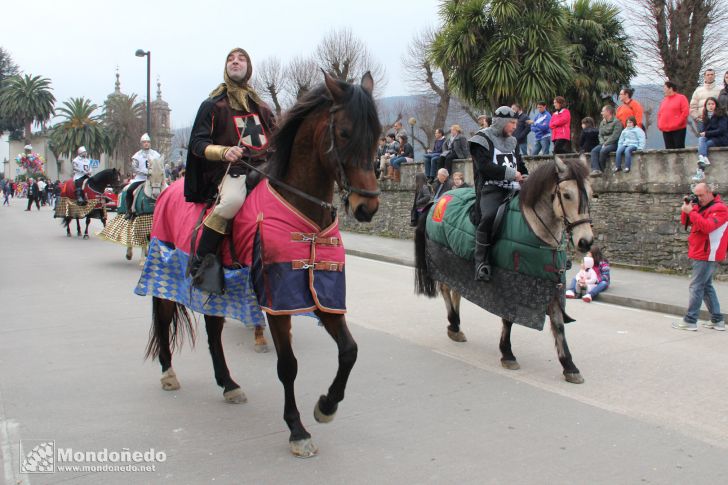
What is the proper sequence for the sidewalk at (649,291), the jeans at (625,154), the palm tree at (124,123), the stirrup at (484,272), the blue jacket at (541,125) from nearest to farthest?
the stirrup at (484,272) < the sidewalk at (649,291) < the jeans at (625,154) < the blue jacket at (541,125) < the palm tree at (124,123)

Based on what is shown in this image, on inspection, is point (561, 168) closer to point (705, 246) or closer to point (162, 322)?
point (705, 246)

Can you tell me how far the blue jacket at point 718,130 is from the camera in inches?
448

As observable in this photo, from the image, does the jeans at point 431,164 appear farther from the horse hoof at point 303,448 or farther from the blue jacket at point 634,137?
the horse hoof at point 303,448

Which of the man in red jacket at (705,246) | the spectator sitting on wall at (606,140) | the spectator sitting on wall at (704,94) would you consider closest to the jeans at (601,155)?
the spectator sitting on wall at (606,140)

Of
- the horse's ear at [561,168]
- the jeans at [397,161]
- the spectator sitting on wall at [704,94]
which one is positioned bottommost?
the horse's ear at [561,168]

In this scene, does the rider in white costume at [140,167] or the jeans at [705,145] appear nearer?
the jeans at [705,145]

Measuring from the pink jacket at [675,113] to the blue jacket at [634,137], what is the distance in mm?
435

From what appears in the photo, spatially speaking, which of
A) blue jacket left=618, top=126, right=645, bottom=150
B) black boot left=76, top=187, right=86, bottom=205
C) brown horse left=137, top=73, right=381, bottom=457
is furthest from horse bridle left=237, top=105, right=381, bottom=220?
black boot left=76, top=187, right=86, bottom=205

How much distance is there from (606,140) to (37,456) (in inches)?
488

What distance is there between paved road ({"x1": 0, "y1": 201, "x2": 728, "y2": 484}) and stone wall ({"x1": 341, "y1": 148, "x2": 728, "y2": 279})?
4.04 m

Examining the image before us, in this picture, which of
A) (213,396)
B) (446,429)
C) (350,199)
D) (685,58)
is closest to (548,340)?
(446,429)

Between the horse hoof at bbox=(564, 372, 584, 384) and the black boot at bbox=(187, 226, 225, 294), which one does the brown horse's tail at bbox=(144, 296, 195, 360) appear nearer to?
the black boot at bbox=(187, 226, 225, 294)

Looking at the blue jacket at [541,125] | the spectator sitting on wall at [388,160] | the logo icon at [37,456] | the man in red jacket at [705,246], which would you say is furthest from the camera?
the spectator sitting on wall at [388,160]

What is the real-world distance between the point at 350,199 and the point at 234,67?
1835 mm
